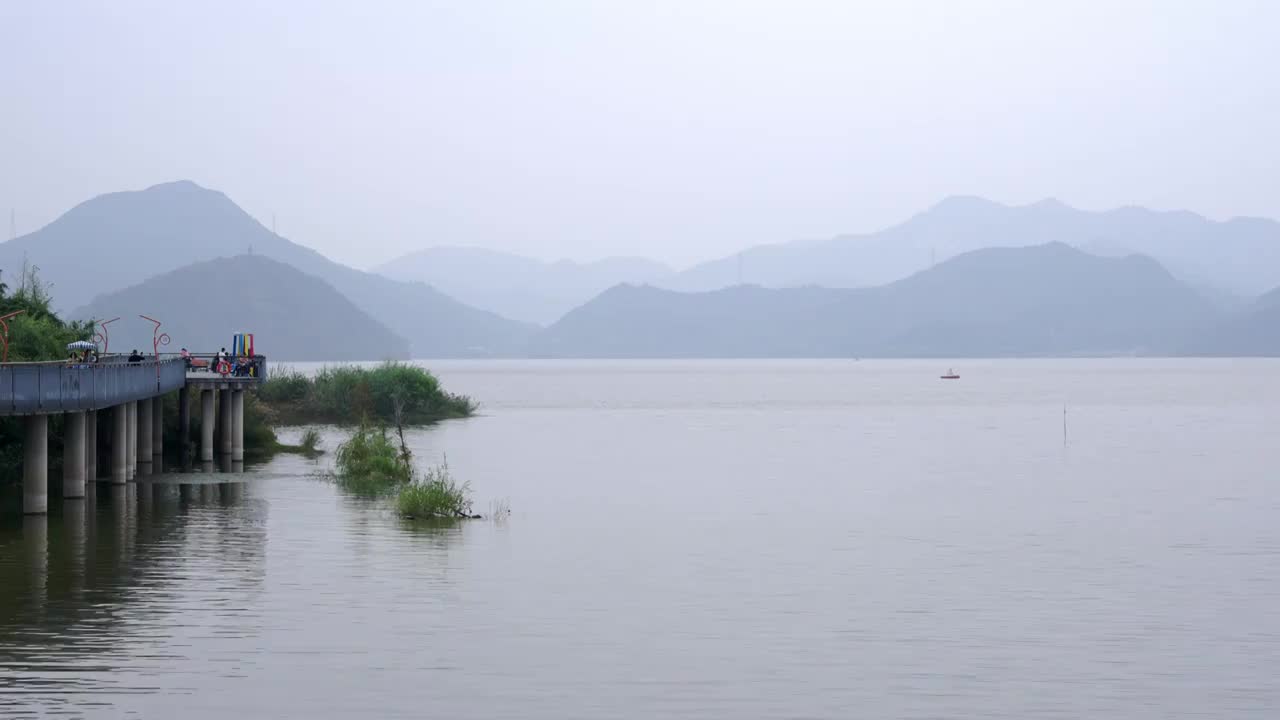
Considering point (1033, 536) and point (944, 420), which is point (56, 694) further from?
point (944, 420)

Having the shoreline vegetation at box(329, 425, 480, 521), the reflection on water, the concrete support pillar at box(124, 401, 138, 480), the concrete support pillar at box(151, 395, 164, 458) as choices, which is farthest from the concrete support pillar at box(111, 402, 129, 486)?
the concrete support pillar at box(151, 395, 164, 458)

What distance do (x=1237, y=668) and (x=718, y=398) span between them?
130 metres

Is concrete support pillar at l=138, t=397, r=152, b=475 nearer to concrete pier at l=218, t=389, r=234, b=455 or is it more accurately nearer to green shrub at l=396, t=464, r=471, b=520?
concrete pier at l=218, t=389, r=234, b=455

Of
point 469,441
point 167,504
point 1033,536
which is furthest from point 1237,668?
point 469,441

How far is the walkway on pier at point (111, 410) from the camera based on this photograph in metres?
33.8

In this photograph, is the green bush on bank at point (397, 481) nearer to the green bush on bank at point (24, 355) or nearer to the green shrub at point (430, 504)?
the green shrub at point (430, 504)

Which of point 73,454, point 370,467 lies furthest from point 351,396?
point 73,454

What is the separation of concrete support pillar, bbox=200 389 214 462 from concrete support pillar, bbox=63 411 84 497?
15273mm

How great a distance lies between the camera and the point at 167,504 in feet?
134

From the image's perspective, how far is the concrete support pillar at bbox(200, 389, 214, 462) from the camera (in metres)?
55.2

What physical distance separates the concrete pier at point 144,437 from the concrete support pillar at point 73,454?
11.9 m

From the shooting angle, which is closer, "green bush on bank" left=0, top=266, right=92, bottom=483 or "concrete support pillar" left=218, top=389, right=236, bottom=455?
"green bush on bank" left=0, top=266, right=92, bottom=483

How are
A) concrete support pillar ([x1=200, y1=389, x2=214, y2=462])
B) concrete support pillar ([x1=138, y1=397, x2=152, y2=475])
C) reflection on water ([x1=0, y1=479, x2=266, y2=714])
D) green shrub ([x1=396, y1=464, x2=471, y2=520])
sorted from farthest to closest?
1. concrete support pillar ([x1=200, y1=389, x2=214, y2=462])
2. concrete support pillar ([x1=138, y1=397, x2=152, y2=475])
3. green shrub ([x1=396, y1=464, x2=471, y2=520])
4. reflection on water ([x1=0, y1=479, x2=266, y2=714])

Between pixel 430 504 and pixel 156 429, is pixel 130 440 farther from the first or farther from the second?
pixel 430 504
